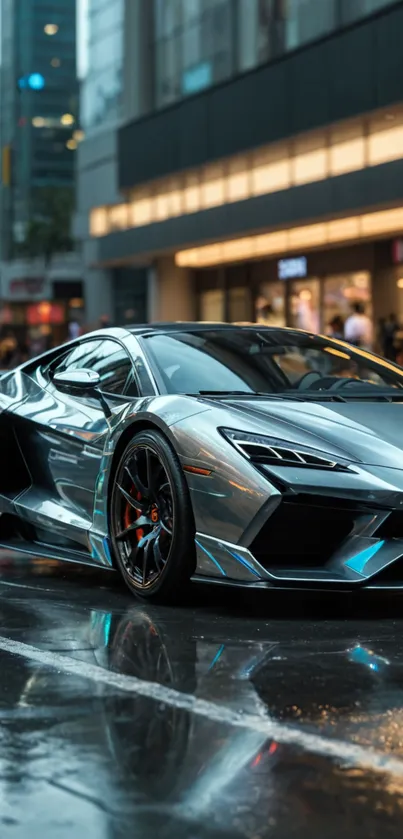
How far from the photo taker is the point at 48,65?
439 feet

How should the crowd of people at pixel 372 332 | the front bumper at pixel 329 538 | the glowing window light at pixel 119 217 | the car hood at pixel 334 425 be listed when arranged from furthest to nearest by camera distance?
the glowing window light at pixel 119 217
the crowd of people at pixel 372 332
the car hood at pixel 334 425
the front bumper at pixel 329 538

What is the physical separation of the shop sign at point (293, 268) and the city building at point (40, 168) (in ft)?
106

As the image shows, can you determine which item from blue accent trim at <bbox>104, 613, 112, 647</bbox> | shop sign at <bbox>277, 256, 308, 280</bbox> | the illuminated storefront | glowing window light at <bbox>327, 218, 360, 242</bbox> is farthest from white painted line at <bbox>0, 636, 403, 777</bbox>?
shop sign at <bbox>277, 256, 308, 280</bbox>

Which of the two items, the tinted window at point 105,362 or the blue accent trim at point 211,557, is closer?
the blue accent trim at point 211,557

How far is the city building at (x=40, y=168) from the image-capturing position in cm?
8150

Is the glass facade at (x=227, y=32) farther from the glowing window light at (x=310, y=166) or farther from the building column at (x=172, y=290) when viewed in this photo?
the building column at (x=172, y=290)

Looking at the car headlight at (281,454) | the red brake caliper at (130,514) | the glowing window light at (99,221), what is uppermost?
the glowing window light at (99,221)

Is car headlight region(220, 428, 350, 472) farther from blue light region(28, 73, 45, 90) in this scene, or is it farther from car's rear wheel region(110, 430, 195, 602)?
blue light region(28, 73, 45, 90)

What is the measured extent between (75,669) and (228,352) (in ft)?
7.81

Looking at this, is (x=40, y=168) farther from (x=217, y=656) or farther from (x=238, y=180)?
(x=217, y=656)

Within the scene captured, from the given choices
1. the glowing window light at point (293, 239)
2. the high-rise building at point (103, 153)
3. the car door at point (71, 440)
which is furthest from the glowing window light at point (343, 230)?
the car door at point (71, 440)

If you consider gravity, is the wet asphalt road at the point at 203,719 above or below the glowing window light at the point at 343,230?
below

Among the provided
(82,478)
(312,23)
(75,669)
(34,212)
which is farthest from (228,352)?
(34,212)

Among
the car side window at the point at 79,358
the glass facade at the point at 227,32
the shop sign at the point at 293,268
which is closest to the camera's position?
the car side window at the point at 79,358
